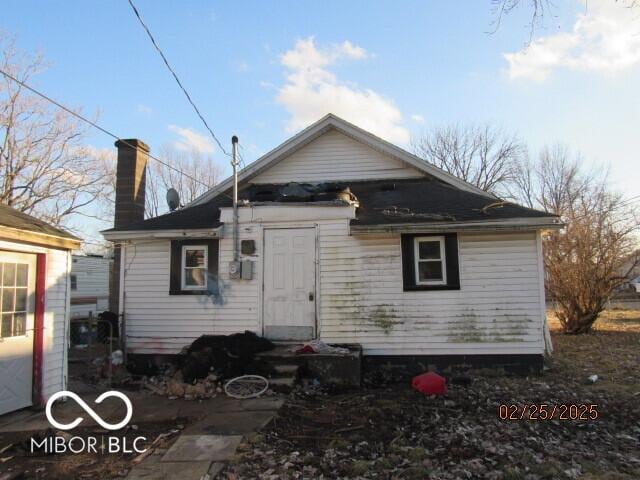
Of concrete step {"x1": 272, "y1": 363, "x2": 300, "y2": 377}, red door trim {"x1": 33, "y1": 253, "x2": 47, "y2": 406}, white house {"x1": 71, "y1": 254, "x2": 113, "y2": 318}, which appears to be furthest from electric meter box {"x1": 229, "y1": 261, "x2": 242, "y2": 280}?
white house {"x1": 71, "y1": 254, "x2": 113, "y2": 318}

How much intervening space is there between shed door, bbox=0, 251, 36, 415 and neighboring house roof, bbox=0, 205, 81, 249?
1.04 ft

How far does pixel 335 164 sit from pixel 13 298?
793 centimetres

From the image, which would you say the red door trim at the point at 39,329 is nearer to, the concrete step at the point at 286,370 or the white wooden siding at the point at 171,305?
the white wooden siding at the point at 171,305

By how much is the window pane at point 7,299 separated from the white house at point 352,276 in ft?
10.7

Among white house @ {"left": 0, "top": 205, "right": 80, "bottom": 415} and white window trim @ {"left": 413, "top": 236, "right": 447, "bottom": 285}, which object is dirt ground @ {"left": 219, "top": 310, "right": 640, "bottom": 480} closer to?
white window trim @ {"left": 413, "top": 236, "right": 447, "bottom": 285}

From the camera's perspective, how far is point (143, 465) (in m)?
4.52

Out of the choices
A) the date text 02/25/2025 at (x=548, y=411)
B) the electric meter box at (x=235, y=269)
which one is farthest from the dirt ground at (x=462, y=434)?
the electric meter box at (x=235, y=269)

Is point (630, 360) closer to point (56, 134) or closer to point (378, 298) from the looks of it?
point (378, 298)

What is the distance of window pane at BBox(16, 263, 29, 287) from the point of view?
21.0 ft

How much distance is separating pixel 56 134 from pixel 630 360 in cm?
2944

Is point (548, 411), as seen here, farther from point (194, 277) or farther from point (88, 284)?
point (88, 284)

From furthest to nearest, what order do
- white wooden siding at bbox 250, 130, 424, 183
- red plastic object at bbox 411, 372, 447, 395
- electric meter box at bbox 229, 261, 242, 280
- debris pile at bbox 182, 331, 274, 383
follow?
white wooden siding at bbox 250, 130, 424, 183, electric meter box at bbox 229, 261, 242, 280, debris pile at bbox 182, 331, 274, 383, red plastic object at bbox 411, 372, 447, 395

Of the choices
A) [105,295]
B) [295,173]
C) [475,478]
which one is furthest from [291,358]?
[105,295]

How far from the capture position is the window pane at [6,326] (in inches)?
241
